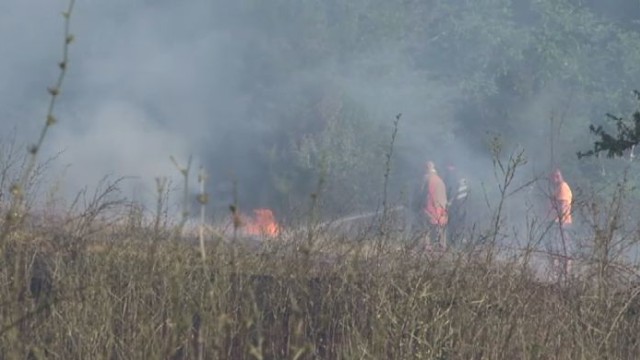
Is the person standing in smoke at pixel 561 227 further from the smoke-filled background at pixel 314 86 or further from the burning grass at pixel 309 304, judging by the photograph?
the smoke-filled background at pixel 314 86

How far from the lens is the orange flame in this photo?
6647mm

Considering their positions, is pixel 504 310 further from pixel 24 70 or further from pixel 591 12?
pixel 591 12

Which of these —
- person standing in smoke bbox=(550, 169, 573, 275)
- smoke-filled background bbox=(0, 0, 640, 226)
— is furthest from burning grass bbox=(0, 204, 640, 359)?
smoke-filled background bbox=(0, 0, 640, 226)

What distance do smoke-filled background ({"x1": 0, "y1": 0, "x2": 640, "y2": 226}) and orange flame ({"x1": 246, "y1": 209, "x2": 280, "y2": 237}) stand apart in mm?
736

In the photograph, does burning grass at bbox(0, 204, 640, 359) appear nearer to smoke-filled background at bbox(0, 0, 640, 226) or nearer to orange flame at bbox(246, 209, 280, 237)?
orange flame at bbox(246, 209, 280, 237)

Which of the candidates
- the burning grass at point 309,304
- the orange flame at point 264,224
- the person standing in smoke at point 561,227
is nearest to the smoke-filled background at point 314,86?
the orange flame at point 264,224

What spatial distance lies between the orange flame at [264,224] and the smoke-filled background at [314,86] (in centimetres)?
74

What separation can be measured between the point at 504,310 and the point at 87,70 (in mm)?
9315

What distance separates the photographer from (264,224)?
8789 mm

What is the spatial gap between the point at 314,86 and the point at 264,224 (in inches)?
235

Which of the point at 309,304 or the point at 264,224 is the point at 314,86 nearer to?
the point at 264,224

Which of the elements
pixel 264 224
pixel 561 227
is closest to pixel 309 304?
pixel 561 227

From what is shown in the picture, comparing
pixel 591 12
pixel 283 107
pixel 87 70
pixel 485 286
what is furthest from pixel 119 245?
pixel 591 12

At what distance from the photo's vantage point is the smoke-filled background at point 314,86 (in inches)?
517
